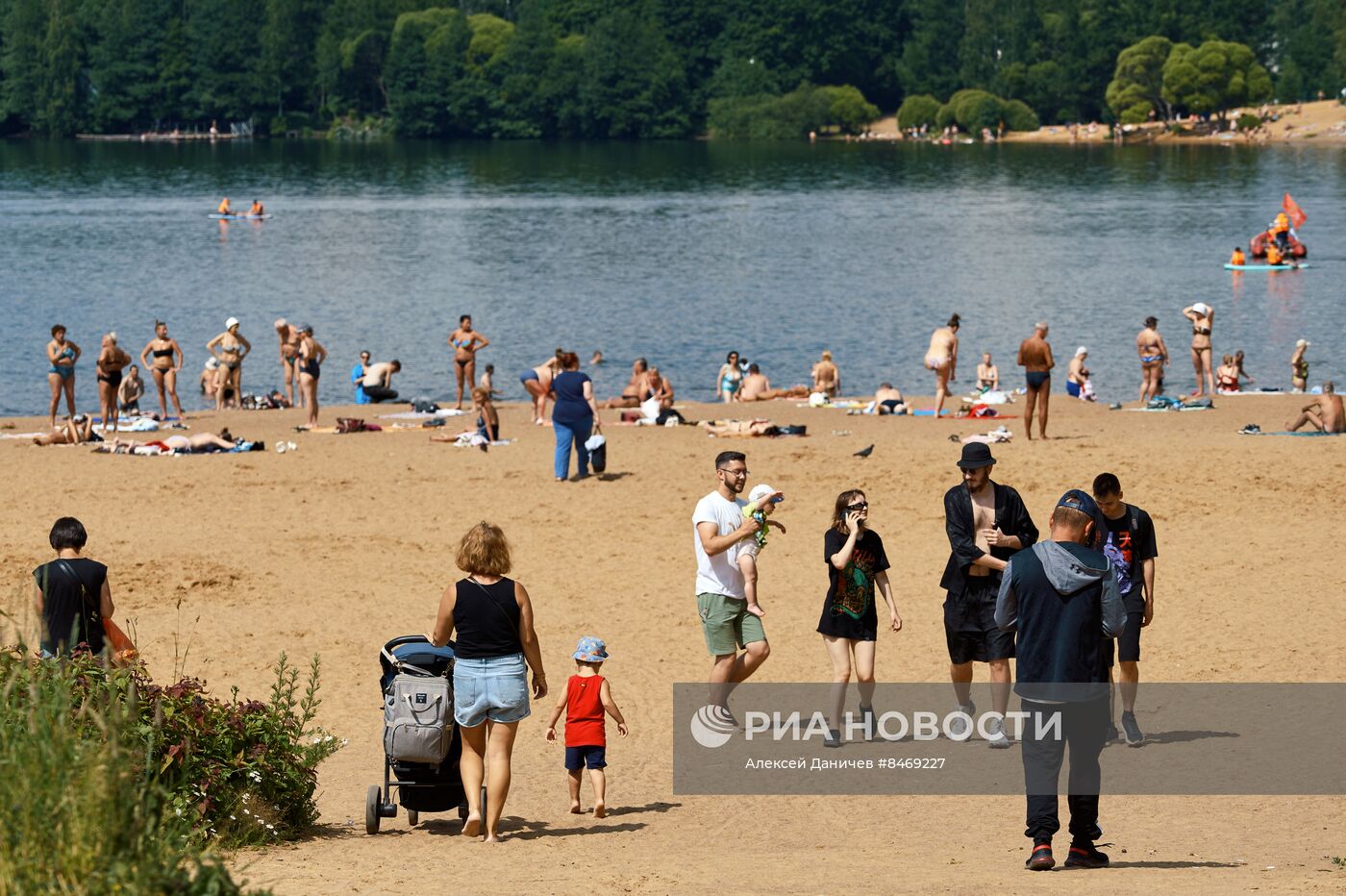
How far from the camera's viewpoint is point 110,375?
25016 mm

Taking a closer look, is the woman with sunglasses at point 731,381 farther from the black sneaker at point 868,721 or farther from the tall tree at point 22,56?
the tall tree at point 22,56

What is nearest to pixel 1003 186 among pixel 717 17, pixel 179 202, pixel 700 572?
pixel 179 202

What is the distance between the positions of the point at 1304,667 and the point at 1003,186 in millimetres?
80680

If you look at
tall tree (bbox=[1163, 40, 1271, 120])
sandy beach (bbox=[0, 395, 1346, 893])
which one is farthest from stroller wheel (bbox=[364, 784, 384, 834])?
tall tree (bbox=[1163, 40, 1271, 120])

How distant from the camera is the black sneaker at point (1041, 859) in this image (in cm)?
768

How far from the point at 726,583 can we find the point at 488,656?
7.47ft

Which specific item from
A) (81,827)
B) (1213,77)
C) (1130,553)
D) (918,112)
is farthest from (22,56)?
(81,827)

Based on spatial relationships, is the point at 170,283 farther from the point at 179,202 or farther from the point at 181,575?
the point at 181,575

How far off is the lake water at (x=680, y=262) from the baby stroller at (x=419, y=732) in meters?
25.2

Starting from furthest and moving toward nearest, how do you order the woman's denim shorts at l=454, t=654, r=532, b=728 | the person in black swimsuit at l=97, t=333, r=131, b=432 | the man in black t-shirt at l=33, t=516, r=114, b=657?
the person in black swimsuit at l=97, t=333, r=131, b=432 → the man in black t-shirt at l=33, t=516, r=114, b=657 → the woman's denim shorts at l=454, t=654, r=532, b=728

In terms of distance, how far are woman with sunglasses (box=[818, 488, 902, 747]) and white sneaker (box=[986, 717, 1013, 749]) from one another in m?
0.71

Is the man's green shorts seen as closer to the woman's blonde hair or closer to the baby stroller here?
the baby stroller

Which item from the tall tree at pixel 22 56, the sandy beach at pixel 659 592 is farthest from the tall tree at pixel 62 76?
the sandy beach at pixel 659 592

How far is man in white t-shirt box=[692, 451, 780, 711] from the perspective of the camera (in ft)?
33.2
